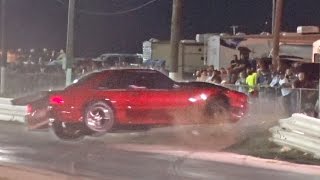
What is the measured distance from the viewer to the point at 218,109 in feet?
55.6

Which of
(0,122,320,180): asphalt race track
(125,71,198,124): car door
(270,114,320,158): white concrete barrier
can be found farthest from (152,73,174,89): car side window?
(270,114,320,158): white concrete barrier

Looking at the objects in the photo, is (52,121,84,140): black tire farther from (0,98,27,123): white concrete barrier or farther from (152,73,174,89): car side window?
(0,98,27,123): white concrete barrier

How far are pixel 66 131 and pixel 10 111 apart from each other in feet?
15.5

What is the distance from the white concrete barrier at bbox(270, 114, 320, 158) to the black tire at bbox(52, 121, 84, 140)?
178 inches

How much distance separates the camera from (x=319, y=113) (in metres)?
16.1

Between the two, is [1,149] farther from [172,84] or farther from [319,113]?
[319,113]

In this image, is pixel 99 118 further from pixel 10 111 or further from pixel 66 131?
pixel 10 111

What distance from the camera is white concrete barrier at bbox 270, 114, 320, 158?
13727 mm

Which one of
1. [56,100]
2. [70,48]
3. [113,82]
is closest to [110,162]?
[56,100]

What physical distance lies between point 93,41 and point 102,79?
54.8 meters

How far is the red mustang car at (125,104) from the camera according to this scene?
54.1 ft

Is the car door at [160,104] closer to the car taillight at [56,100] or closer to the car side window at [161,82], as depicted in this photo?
the car side window at [161,82]

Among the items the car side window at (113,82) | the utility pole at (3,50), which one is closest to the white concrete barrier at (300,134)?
the car side window at (113,82)

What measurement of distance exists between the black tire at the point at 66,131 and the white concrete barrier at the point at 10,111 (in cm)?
393
